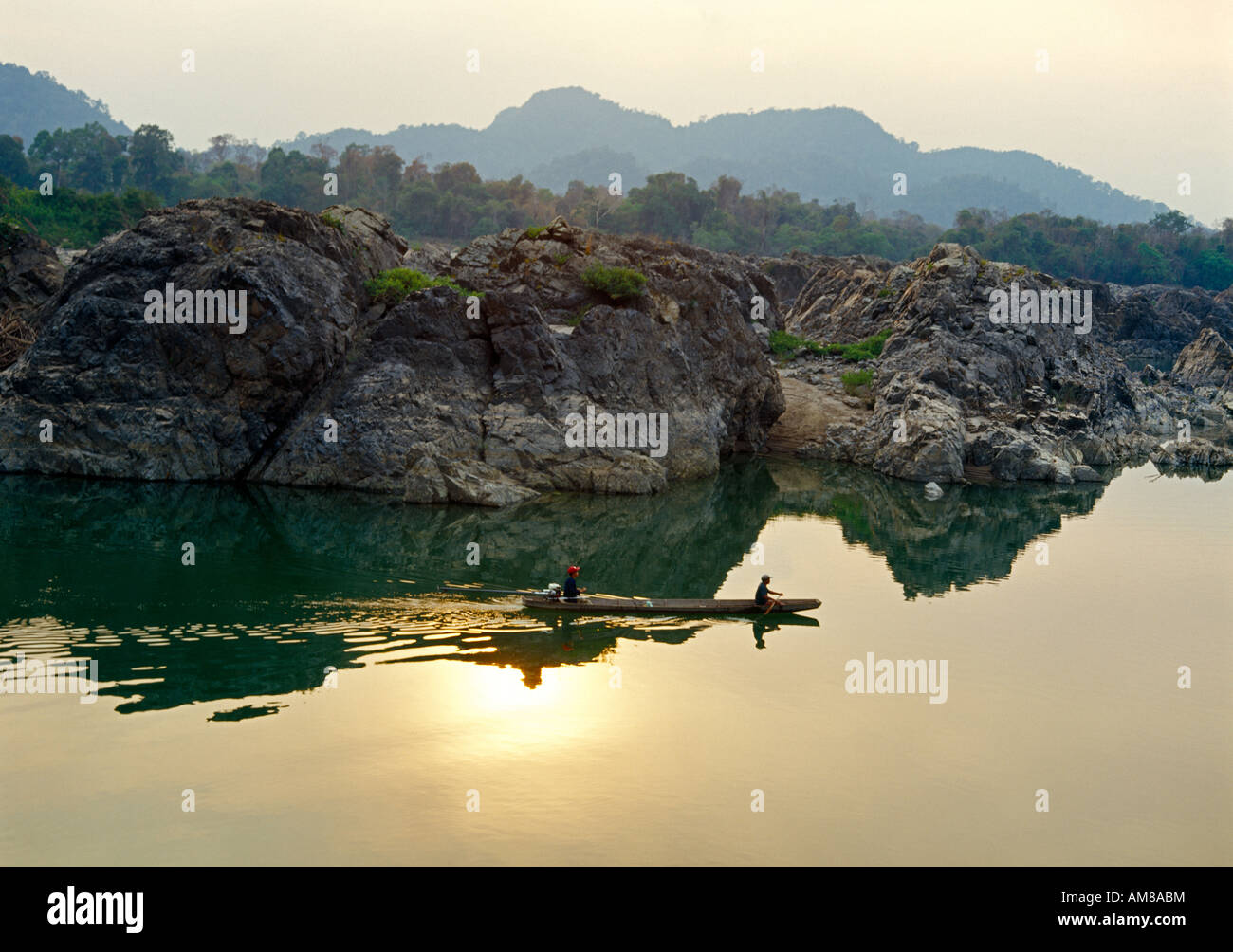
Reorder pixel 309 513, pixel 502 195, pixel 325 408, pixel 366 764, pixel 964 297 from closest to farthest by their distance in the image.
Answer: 1. pixel 366 764
2. pixel 309 513
3. pixel 325 408
4. pixel 964 297
5. pixel 502 195

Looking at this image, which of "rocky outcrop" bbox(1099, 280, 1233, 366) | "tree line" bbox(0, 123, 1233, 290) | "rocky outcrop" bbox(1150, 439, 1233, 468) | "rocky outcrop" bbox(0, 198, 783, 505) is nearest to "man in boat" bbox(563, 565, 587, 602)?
"rocky outcrop" bbox(0, 198, 783, 505)

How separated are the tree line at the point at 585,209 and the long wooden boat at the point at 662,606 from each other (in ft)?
301

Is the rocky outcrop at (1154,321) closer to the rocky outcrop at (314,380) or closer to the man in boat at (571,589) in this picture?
the rocky outcrop at (314,380)

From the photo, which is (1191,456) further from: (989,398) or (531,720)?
(531,720)

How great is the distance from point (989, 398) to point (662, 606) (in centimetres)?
3355

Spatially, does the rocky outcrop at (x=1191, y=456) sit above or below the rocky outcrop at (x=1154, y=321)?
below

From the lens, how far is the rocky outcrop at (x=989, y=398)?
1817 inches

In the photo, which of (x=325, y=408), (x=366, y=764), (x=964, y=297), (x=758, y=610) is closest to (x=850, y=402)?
(x=964, y=297)

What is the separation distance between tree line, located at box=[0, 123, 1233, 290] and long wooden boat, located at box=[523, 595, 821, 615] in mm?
91874

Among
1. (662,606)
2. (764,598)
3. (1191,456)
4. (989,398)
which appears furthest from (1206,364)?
(662,606)

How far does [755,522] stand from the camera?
3519 cm

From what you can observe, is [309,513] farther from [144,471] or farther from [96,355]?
[96,355]

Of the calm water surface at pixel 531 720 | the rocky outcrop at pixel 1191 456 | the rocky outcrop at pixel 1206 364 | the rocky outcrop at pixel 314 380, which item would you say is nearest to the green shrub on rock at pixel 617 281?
the rocky outcrop at pixel 314 380

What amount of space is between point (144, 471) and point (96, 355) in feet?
16.2
